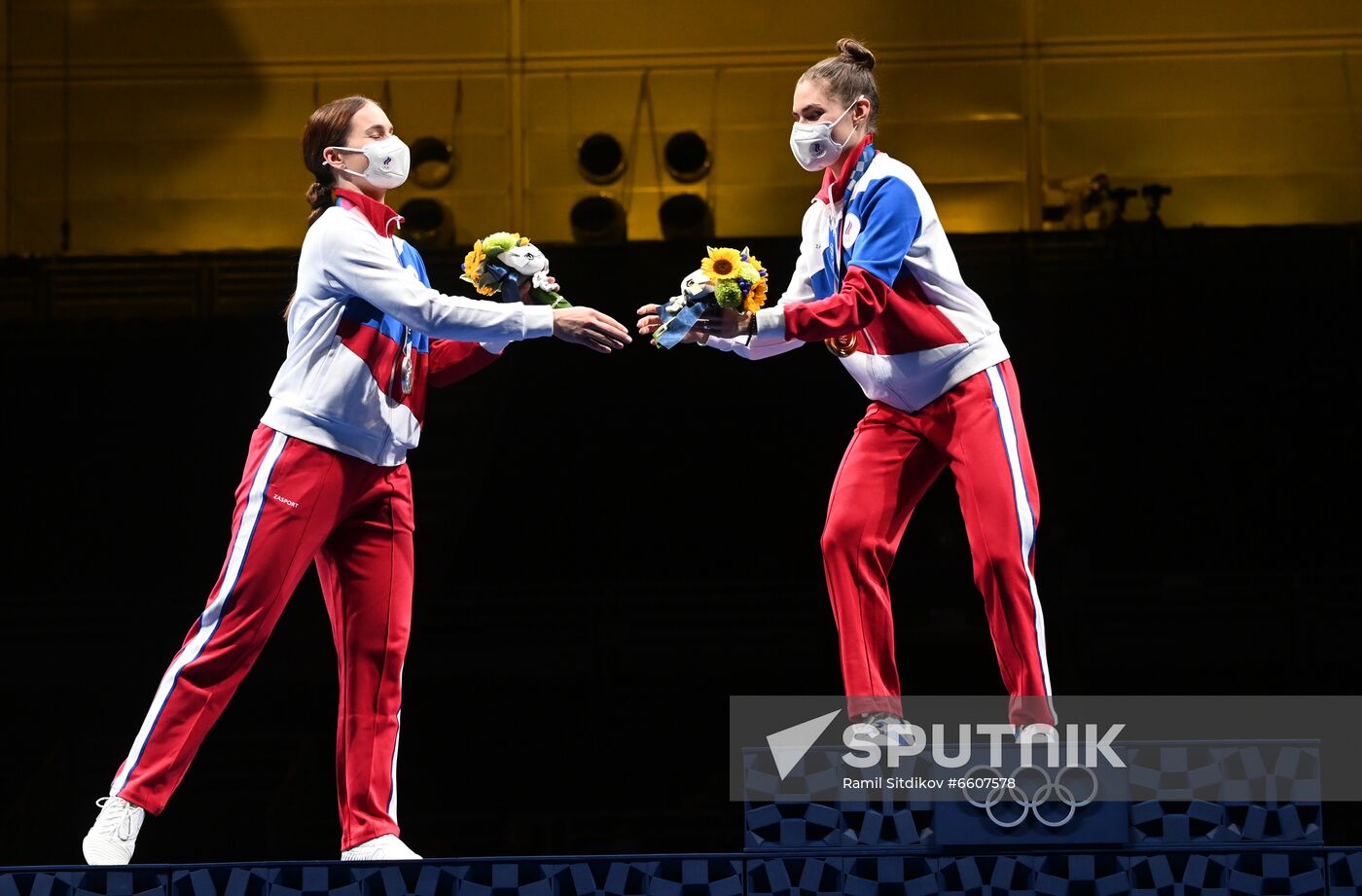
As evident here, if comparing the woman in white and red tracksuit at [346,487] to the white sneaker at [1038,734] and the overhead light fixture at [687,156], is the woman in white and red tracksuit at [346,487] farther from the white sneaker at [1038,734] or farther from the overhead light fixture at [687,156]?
the overhead light fixture at [687,156]

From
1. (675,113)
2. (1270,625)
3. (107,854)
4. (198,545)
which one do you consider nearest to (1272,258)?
(1270,625)

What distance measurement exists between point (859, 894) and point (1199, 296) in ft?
19.4

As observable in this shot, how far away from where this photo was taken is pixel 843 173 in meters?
3.75

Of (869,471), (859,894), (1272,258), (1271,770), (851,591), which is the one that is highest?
(1272,258)

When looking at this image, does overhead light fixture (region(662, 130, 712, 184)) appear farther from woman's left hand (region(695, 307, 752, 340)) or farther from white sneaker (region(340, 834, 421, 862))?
white sneaker (region(340, 834, 421, 862))

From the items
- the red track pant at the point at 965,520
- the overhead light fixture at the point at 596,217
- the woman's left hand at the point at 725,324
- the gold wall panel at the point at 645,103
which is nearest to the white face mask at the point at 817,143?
the woman's left hand at the point at 725,324

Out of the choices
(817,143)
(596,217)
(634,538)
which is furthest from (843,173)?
(596,217)

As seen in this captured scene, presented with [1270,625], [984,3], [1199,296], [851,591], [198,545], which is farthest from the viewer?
[984,3]

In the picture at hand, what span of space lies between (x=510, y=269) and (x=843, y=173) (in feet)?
2.51

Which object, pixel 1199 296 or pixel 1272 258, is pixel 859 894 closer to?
pixel 1199 296

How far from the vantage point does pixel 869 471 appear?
12.2 feet

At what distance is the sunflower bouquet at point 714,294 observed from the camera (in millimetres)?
3586

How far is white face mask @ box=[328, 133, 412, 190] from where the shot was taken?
373 centimetres

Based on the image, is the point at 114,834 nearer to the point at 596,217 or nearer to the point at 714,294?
the point at 714,294
